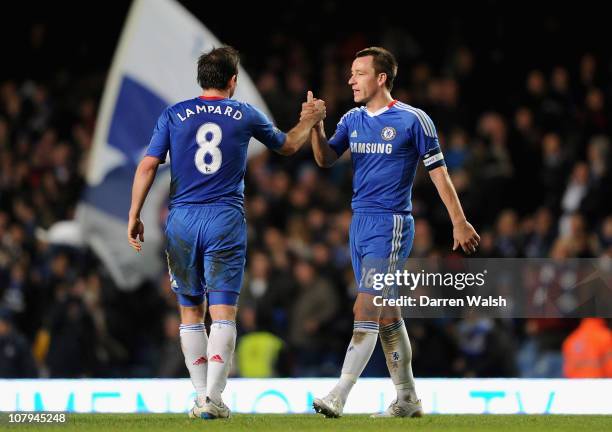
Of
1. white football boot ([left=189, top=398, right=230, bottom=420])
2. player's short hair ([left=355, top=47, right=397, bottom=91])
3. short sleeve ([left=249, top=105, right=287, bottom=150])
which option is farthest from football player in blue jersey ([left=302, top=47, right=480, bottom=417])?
white football boot ([left=189, top=398, right=230, bottom=420])

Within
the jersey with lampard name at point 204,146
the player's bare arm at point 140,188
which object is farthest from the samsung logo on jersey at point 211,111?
the player's bare arm at point 140,188

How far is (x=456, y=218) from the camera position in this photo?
777 centimetres

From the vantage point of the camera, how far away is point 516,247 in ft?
42.9

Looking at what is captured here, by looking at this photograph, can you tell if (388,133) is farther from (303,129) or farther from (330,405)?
(330,405)

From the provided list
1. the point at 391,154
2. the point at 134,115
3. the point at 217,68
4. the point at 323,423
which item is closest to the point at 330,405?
the point at 323,423

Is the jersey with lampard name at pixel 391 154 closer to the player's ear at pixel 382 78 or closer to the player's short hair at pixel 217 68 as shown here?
the player's ear at pixel 382 78

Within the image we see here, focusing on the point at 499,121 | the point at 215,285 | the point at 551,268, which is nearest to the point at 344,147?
the point at 215,285

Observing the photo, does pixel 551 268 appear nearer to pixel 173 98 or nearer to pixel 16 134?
pixel 173 98

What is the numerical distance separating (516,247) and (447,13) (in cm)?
571

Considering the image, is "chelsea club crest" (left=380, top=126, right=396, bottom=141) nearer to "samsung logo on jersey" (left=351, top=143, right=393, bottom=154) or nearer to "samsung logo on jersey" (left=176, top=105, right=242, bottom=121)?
"samsung logo on jersey" (left=351, top=143, right=393, bottom=154)

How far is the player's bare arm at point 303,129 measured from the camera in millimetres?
8039

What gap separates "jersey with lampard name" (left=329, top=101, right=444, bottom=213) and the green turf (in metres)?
1.29

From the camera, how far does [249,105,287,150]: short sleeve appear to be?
792 centimetres

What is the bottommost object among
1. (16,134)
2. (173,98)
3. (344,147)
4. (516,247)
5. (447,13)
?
(344,147)
